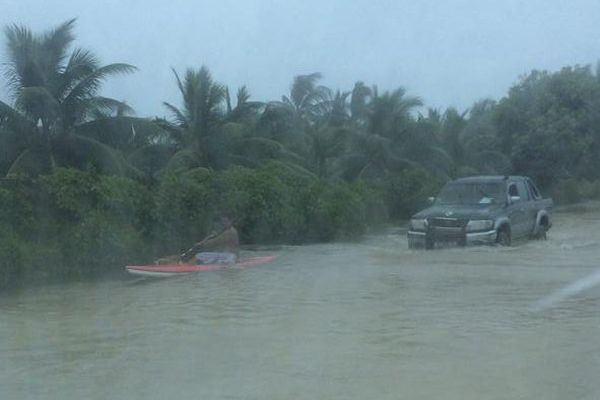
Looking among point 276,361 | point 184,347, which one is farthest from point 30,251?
point 276,361

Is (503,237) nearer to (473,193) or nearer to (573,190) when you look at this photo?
(473,193)

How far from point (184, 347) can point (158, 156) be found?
60.6ft

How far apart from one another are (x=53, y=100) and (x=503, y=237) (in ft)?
35.9

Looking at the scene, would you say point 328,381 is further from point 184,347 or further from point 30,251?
point 30,251

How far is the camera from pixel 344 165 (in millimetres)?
35375

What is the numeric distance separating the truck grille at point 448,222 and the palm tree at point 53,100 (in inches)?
318

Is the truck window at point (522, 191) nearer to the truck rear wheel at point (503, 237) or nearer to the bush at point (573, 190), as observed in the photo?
the truck rear wheel at point (503, 237)

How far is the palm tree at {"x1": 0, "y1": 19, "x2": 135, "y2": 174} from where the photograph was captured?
23.7m

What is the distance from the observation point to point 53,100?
77.3ft

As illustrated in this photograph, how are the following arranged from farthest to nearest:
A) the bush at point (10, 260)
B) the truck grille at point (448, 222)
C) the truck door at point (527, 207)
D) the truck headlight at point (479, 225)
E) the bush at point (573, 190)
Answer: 1. the bush at point (573, 190)
2. the truck door at point (527, 207)
3. the truck grille at point (448, 222)
4. the truck headlight at point (479, 225)
5. the bush at point (10, 260)

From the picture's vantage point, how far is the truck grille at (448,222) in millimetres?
20013

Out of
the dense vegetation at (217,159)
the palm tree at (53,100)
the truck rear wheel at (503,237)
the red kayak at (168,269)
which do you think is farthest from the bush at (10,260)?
the truck rear wheel at (503,237)

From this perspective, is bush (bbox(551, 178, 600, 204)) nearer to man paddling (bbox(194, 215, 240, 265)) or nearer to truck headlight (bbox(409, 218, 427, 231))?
truck headlight (bbox(409, 218, 427, 231))

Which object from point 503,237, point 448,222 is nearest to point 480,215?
point 448,222
